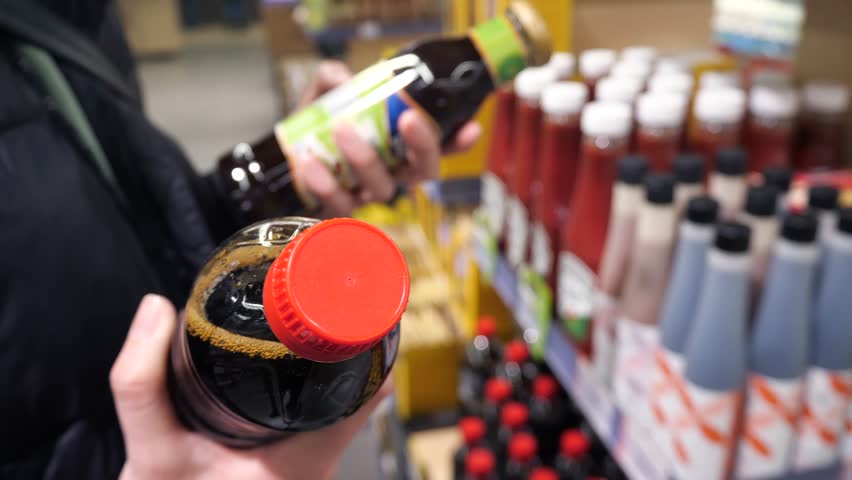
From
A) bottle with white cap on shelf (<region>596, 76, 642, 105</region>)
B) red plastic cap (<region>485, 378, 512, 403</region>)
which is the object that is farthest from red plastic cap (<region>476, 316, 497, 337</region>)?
bottle with white cap on shelf (<region>596, 76, 642, 105</region>)

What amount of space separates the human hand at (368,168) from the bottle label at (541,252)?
28cm

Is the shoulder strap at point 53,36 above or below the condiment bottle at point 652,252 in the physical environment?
above

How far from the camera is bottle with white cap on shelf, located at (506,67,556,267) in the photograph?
1.14m

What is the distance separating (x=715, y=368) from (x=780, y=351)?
7 centimetres

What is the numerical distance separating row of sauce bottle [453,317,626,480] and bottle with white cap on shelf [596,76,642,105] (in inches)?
22.3

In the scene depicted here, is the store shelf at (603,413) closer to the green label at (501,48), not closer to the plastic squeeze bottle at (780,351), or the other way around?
the plastic squeeze bottle at (780,351)

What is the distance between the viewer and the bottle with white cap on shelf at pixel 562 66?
1.15 m

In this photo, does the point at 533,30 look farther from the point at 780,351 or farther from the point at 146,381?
the point at 146,381

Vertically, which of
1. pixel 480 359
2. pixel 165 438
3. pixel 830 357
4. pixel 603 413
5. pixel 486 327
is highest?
pixel 165 438

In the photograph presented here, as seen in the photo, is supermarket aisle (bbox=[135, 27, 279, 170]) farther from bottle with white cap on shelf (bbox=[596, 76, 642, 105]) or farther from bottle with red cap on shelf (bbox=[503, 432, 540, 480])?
bottle with white cap on shelf (bbox=[596, 76, 642, 105])

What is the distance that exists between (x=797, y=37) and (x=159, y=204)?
3.47 ft

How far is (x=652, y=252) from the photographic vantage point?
0.76 meters

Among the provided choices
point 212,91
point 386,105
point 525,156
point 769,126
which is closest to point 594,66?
point 525,156

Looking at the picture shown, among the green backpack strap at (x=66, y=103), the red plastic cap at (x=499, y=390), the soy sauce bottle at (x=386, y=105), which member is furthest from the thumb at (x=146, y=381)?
the red plastic cap at (x=499, y=390)
